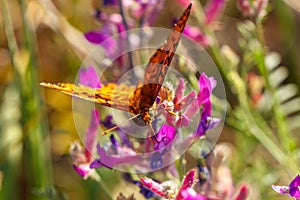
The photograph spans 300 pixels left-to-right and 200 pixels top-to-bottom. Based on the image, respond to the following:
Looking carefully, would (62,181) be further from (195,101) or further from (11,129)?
(195,101)

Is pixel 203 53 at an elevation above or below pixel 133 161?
above

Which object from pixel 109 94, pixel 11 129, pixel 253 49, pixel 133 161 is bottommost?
pixel 11 129

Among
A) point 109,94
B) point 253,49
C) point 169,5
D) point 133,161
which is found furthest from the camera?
point 169,5

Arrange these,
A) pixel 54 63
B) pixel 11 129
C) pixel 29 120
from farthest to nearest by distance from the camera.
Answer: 1. pixel 54 63
2. pixel 11 129
3. pixel 29 120

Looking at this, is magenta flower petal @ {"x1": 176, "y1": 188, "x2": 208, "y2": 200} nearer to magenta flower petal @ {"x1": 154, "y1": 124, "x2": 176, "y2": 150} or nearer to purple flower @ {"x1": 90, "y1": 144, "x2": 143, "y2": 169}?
magenta flower petal @ {"x1": 154, "y1": 124, "x2": 176, "y2": 150}

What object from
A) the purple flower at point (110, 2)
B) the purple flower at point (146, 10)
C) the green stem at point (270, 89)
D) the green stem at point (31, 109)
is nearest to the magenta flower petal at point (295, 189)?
the green stem at point (270, 89)

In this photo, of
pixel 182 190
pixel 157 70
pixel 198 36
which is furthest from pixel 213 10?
pixel 182 190

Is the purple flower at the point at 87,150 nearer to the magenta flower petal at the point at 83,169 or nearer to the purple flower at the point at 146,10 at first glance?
the magenta flower petal at the point at 83,169

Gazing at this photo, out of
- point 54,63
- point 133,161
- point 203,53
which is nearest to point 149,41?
point 203,53
